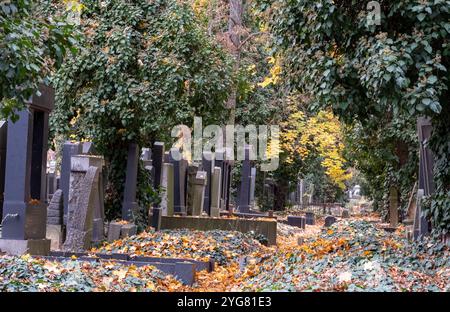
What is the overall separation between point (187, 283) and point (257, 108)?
24734mm

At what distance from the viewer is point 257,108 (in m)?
34.5

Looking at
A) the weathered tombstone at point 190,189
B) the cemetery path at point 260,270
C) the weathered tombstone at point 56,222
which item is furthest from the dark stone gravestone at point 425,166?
the weathered tombstone at point 190,189

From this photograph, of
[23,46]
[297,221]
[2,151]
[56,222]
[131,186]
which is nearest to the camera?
[23,46]

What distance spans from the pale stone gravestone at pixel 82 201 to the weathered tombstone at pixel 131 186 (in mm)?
2675

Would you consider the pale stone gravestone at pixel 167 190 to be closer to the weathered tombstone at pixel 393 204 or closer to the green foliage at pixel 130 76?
the green foliage at pixel 130 76

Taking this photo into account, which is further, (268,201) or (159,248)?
(268,201)

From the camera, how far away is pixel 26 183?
1171 centimetres

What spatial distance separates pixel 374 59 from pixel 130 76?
7691 millimetres

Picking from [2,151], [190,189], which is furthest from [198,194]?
[2,151]

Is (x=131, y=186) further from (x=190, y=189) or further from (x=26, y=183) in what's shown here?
(x=26, y=183)

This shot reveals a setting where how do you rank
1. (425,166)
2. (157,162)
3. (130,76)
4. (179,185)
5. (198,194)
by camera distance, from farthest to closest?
(198,194), (179,185), (157,162), (130,76), (425,166)

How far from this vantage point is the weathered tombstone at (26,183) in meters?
11.5
